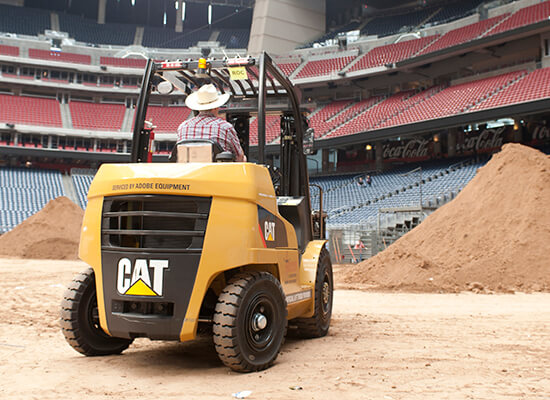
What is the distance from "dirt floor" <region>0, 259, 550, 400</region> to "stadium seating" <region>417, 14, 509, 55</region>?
3260 centimetres

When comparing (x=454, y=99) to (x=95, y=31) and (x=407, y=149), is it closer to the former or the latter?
(x=407, y=149)

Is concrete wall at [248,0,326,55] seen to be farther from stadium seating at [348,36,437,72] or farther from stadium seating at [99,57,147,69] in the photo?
stadium seating at [99,57,147,69]

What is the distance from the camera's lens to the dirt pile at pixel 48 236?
2439 cm

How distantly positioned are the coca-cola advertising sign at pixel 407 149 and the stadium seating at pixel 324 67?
8365mm

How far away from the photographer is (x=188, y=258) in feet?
14.1

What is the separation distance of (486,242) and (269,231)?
1042 centimetres

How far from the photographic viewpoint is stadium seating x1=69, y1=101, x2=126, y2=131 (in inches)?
1834

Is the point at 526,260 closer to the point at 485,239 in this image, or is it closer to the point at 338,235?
the point at 485,239

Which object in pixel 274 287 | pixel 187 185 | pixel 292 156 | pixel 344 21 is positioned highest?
pixel 344 21

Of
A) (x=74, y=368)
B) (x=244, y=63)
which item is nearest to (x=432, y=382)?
(x=74, y=368)

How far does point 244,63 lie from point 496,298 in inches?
326

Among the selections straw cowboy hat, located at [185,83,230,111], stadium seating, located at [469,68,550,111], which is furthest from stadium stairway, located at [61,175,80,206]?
straw cowboy hat, located at [185,83,230,111]

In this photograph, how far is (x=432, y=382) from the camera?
4121mm

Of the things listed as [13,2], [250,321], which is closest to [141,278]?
[250,321]
